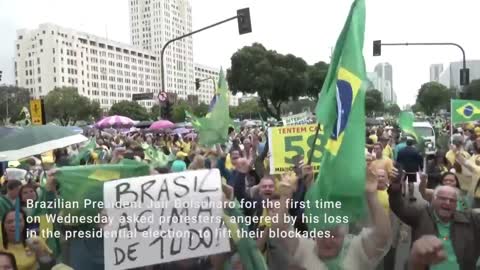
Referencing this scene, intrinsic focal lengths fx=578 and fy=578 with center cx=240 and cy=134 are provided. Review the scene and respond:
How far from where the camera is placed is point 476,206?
18.5 ft

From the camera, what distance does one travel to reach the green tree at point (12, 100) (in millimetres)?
81062

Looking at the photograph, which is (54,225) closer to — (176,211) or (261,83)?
(176,211)

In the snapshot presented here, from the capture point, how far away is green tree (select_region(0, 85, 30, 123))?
81.1 metres

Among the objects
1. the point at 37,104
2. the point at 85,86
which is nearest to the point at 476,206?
the point at 37,104

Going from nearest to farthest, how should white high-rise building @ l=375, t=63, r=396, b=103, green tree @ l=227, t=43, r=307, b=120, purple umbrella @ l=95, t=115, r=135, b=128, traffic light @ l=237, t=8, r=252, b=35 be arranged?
1. traffic light @ l=237, t=8, r=252, b=35
2. purple umbrella @ l=95, t=115, r=135, b=128
3. green tree @ l=227, t=43, r=307, b=120
4. white high-rise building @ l=375, t=63, r=396, b=103

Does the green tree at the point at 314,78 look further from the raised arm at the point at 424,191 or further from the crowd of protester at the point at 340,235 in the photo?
the crowd of protester at the point at 340,235

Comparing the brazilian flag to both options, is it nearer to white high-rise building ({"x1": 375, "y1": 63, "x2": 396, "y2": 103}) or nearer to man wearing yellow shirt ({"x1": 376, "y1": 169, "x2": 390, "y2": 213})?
man wearing yellow shirt ({"x1": 376, "y1": 169, "x2": 390, "y2": 213})

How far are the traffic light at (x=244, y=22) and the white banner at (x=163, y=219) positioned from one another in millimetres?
12837

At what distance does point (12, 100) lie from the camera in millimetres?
89750

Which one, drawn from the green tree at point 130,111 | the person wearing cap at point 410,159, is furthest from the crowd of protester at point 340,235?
the green tree at point 130,111

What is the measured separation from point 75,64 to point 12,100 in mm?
60905

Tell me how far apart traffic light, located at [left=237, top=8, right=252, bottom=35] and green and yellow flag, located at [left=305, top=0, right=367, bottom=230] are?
1245 centimetres

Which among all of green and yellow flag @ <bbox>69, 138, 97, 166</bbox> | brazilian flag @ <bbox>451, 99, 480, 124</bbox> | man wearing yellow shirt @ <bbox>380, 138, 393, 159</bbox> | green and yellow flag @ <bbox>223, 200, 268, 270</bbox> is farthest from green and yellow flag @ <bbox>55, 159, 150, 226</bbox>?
brazilian flag @ <bbox>451, 99, 480, 124</bbox>

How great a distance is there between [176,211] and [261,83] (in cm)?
4423
